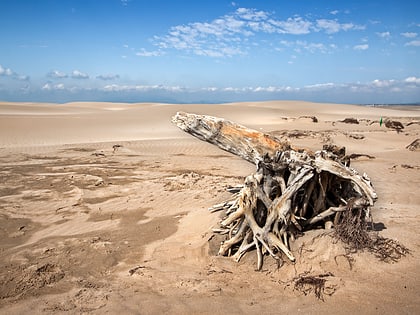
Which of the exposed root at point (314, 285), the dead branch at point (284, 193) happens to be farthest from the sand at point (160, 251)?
the dead branch at point (284, 193)

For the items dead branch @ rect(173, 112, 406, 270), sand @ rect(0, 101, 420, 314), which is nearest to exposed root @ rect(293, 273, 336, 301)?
sand @ rect(0, 101, 420, 314)

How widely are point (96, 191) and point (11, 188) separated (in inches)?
95.8

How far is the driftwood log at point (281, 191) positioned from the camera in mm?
4852

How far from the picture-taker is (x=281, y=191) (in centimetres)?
518

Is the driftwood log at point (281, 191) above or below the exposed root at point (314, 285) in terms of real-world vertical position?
above

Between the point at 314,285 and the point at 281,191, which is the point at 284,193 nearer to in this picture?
the point at 281,191

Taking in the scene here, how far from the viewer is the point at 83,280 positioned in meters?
4.86

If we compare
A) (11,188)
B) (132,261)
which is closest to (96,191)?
(11,188)

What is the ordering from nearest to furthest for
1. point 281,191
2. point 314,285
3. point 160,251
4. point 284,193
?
point 314,285 < point 284,193 < point 281,191 < point 160,251

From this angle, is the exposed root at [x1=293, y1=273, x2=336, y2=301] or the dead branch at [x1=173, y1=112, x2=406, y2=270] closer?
the exposed root at [x1=293, y1=273, x2=336, y2=301]

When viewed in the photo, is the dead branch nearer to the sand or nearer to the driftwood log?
the driftwood log

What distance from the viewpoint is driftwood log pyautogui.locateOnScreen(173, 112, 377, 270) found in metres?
4.85

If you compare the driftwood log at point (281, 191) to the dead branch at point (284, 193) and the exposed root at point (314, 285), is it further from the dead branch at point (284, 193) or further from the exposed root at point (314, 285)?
the exposed root at point (314, 285)

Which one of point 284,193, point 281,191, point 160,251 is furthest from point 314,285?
point 160,251
